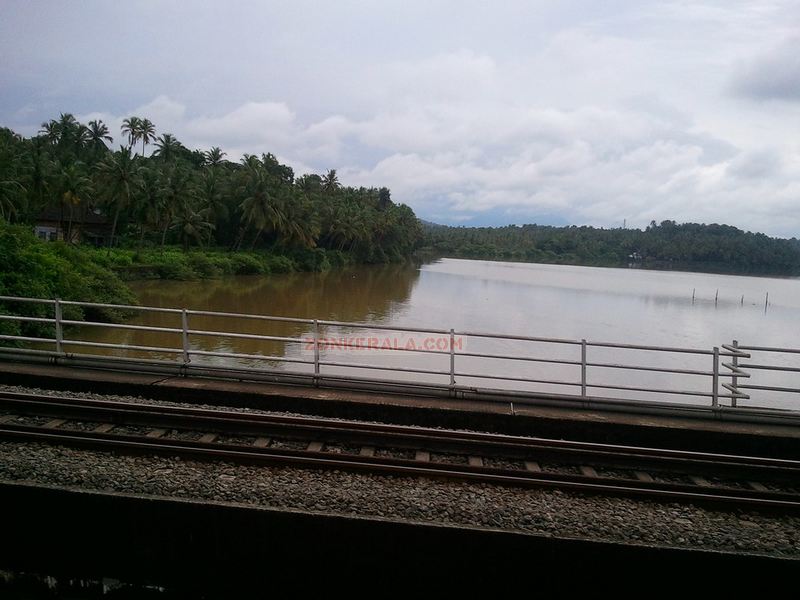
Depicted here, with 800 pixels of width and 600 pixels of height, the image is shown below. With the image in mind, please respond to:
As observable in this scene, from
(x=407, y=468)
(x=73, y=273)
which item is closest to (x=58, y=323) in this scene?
(x=407, y=468)

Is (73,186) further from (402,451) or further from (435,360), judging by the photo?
(402,451)

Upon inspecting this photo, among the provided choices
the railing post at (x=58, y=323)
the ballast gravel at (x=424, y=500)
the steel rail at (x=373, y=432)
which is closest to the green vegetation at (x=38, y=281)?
the railing post at (x=58, y=323)

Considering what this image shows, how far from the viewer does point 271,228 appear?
215 feet

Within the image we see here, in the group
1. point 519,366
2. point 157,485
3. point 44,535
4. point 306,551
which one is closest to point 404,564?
point 306,551

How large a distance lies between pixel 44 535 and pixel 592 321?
30.8 m

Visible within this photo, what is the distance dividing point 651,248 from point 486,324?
124685 mm

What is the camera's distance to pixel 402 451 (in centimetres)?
646

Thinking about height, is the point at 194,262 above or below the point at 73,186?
below

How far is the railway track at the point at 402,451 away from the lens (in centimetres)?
562

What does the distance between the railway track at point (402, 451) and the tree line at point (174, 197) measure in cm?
3040

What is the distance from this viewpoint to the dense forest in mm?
115188

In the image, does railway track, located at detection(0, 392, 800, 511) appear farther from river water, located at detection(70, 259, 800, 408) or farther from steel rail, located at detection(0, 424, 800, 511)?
river water, located at detection(70, 259, 800, 408)

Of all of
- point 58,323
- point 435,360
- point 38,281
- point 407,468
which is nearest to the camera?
point 407,468

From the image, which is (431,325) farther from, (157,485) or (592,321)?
(157,485)
